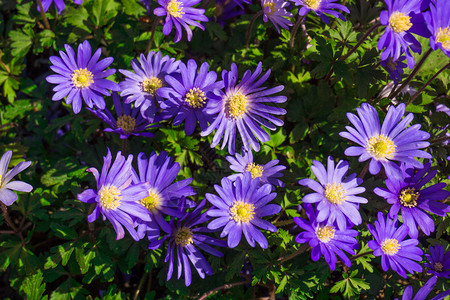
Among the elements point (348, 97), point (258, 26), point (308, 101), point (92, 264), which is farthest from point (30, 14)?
point (348, 97)

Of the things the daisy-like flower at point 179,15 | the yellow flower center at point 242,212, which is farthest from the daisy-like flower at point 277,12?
the yellow flower center at point 242,212

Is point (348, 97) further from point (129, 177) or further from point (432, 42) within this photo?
point (129, 177)

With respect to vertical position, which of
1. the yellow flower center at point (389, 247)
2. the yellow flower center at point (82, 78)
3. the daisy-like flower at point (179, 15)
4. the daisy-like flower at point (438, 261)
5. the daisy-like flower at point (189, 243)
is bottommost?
the daisy-like flower at point (189, 243)

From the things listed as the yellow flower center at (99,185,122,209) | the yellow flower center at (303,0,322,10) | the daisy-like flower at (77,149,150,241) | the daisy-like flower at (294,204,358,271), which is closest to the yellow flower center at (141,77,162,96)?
the daisy-like flower at (77,149,150,241)

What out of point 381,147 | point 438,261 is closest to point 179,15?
point 381,147

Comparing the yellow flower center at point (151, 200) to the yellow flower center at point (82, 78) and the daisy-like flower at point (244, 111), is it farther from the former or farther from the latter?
the yellow flower center at point (82, 78)
